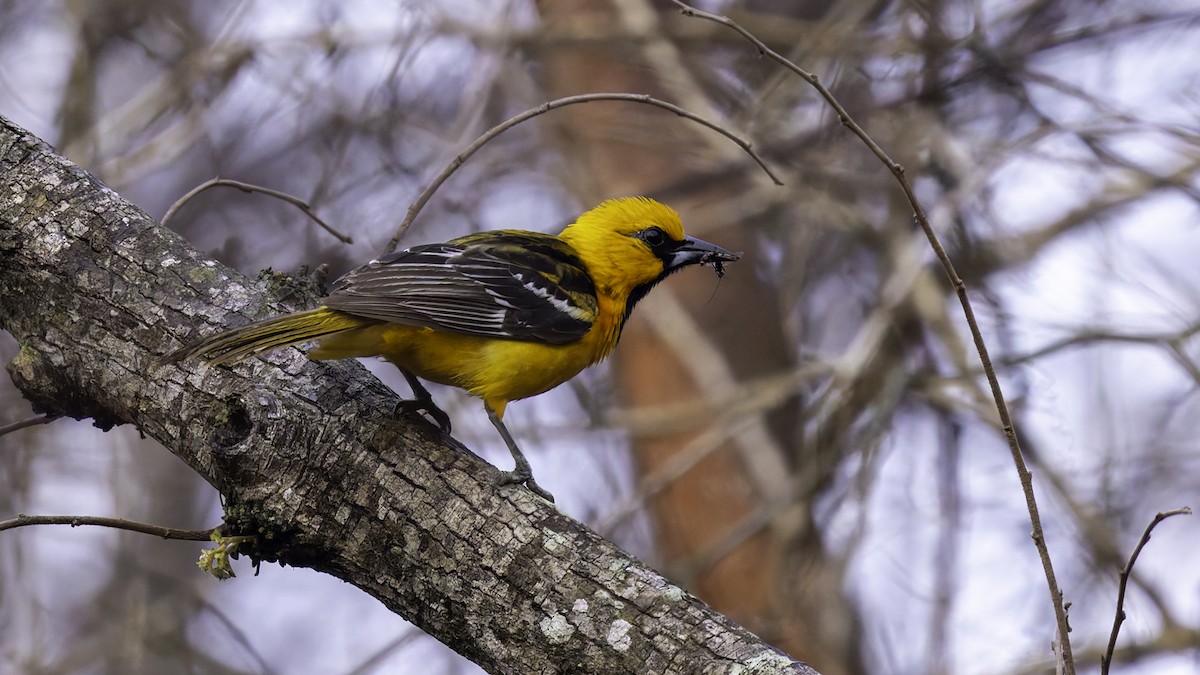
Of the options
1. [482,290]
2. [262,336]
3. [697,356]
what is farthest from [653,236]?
[697,356]

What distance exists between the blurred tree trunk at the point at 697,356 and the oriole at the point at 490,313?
2261 millimetres

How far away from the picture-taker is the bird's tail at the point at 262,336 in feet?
9.52

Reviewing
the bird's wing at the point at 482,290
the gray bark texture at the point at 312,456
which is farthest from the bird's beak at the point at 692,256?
the gray bark texture at the point at 312,456

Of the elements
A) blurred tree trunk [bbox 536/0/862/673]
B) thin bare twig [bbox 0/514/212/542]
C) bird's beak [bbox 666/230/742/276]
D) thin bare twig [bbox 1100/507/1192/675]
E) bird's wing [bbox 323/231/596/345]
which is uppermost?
blurred tree trunk [bbox 536/0/862/673]

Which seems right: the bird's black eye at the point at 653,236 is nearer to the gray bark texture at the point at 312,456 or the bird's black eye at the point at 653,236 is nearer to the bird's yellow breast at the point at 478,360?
the bird's yellow breast at the point at 478,360

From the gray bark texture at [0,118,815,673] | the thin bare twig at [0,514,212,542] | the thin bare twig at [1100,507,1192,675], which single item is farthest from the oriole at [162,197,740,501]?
the thin bare twig at [1100,507,1192,675]

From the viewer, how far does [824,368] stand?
6609mm

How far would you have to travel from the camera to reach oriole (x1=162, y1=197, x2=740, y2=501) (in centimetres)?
325

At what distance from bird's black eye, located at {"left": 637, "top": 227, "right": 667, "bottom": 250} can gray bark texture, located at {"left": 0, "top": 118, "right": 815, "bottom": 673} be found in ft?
5.86

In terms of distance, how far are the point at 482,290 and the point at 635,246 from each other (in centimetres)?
108

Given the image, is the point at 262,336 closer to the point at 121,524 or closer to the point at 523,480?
the point at 121,524

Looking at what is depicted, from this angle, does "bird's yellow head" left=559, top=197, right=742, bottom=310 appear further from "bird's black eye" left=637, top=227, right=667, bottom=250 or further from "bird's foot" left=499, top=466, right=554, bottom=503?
"bird's foot" left=499, top=466, right=554, bottom=503

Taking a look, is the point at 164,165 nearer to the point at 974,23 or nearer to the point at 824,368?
the point at 824,368

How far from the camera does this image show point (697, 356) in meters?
8.20
